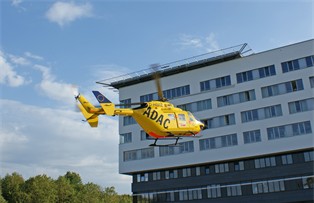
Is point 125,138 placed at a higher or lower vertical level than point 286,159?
higher

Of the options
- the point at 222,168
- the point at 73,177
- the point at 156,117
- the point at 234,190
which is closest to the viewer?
the point at 156,117

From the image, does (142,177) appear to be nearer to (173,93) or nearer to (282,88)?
(173,93)

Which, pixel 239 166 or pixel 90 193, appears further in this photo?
pixel 90 193

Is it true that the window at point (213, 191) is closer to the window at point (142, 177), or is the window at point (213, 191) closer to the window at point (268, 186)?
the window at point (268, 186)

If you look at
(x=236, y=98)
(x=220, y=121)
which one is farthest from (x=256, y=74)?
(x=220, y=121)

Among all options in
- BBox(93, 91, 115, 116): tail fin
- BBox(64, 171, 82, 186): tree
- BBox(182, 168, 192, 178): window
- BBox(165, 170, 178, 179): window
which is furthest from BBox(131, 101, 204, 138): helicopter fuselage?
BBox(64, 171, 82, 186): tree

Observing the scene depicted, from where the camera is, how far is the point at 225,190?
178 feet

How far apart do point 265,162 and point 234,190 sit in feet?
21.1

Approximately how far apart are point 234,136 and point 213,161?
5211mm

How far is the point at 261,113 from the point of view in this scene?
54.0 m

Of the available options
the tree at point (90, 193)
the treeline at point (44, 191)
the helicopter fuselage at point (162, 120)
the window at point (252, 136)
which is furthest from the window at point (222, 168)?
the tree at point (90, 193)

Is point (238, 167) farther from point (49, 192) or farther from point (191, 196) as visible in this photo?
point (49, 192)

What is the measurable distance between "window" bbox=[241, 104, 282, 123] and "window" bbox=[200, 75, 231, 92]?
6235 mm

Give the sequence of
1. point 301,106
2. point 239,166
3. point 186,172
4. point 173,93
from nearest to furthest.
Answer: point 301,106
point 239,166
point 186,172
point 173,93
